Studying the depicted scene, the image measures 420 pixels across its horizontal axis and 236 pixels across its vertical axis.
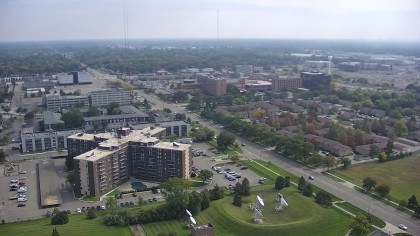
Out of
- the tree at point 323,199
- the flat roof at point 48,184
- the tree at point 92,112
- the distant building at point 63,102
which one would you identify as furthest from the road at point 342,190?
the distant building at point 63,102

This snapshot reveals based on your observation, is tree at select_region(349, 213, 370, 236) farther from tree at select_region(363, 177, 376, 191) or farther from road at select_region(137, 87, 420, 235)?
tree at select_region(363, 177, 376, 191)

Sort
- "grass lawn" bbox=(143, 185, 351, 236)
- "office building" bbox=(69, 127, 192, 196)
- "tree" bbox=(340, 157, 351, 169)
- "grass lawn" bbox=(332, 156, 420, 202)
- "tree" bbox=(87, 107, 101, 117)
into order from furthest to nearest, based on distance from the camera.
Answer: "tree" bbox=(87, 107, 101, 117) < "tree" bbox=(340, 157, 351, 169) < "grass lawn" bbox=(332, 156, 420, 202) < "office building" bbox=(69, 127, 192, 196) < "grass lawn" bbox=(143, 185, 351, 236)

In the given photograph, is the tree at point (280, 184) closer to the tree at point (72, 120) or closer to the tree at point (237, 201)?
the tree at point (237, 201)

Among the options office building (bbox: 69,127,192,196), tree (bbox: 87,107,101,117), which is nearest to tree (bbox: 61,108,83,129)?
tree (bbox: 87,107,101,117)

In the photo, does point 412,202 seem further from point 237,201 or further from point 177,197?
point 177,197

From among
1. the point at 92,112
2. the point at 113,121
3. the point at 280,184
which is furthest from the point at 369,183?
the point at 92,112

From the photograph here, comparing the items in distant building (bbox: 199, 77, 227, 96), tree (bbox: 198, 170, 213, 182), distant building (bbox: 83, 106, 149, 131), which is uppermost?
distant building (bbox: 199, 77, 227, 96)
